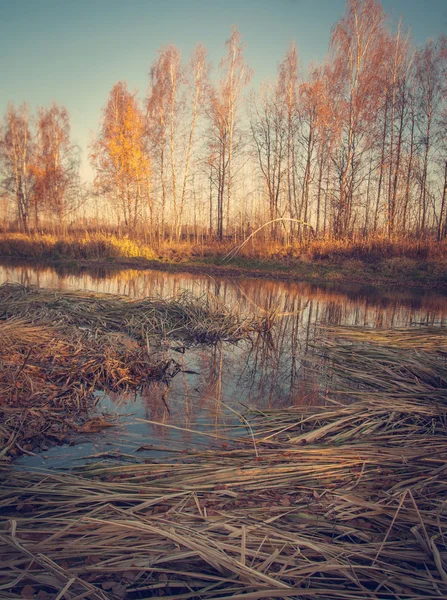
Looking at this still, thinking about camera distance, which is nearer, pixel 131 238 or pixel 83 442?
pixel 83 442

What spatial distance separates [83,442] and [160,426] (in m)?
0.52

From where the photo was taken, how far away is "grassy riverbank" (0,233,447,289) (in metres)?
14.4

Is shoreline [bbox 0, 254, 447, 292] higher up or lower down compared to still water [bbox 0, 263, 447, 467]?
higher up

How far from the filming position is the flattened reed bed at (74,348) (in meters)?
2.65

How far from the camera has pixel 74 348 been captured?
13.0 ft

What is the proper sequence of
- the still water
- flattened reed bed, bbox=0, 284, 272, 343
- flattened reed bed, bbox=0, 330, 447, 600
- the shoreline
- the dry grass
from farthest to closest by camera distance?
the dry grass, the shoreline, flattened reed bed, bbox=0, 284, 272, 343, the still water, flattened reed bed, bbox=0, 330, 447, 600

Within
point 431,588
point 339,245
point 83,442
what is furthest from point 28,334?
point 339,245

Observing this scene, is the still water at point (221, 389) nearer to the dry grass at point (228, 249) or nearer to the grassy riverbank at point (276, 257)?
the grassy riverbank at point (276, 257)

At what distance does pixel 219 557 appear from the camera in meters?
1.44

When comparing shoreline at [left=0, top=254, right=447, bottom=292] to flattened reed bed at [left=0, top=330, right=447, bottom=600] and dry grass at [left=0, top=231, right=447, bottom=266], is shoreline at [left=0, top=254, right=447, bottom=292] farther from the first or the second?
flattened reed bed at [left=0, top=330, right=447, bottom=600]

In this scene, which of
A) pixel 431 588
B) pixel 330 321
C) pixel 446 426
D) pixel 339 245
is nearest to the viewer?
pixel 431 588

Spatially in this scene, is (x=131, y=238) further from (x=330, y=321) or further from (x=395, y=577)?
(x=395, y=577)

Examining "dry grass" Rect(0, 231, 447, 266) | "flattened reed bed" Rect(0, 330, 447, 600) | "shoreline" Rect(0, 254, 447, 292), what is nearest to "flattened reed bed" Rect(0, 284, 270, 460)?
"flattened reed bed" Rect(0, 330, 447, 600)

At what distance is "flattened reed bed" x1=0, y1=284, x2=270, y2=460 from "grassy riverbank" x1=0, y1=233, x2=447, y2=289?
906cm
